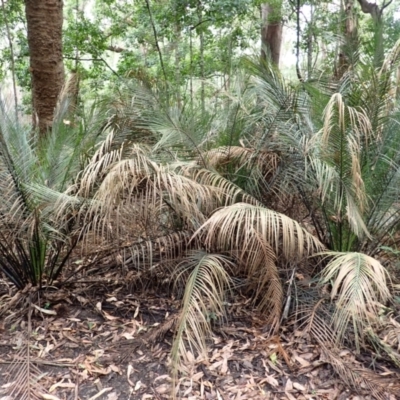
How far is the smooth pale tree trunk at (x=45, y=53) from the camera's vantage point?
3828mm

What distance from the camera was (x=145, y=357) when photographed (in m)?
2.20

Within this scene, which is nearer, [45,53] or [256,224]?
[256,224]

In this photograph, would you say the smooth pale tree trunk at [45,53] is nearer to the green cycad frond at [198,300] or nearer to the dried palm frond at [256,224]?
the green cycad frond at [198,300]

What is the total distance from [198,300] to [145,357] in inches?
19.4

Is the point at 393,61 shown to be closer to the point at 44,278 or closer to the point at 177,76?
the point at 44,278

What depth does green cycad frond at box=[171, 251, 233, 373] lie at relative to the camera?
1854 mm

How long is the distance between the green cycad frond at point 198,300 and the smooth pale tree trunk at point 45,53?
2.31 meters

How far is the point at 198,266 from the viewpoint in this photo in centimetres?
221

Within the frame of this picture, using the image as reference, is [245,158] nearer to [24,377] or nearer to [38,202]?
[38,202]

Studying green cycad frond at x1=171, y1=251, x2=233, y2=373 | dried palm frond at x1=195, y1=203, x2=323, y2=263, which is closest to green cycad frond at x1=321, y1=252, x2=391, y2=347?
dried palm frond at x1=195, y1=203, x2=323, y2=263

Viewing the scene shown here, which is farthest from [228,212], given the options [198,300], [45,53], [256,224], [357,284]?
[45,53]

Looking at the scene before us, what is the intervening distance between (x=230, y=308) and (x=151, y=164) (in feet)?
3.63

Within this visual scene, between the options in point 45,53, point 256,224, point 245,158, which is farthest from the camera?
point 45,53

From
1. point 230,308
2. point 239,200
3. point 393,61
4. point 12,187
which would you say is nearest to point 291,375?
point 230,308
